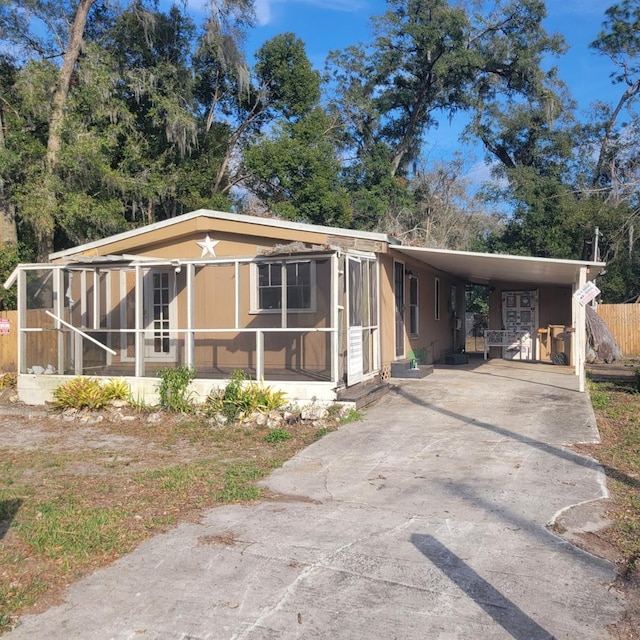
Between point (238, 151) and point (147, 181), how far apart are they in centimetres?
628

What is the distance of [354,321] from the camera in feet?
35.0

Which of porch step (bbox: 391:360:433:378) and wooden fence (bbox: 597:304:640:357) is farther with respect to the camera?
wooden fence (bbox: 597:304:640:357)

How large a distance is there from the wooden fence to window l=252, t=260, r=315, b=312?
1681 cm

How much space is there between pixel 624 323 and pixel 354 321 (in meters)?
17.4

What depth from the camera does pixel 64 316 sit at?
11797mm

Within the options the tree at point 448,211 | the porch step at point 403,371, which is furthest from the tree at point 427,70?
the porch step at point 403,371

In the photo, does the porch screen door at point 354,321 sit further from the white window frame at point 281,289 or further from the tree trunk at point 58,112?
the tree trunk at point 58,112

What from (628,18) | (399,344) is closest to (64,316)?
(399,344)

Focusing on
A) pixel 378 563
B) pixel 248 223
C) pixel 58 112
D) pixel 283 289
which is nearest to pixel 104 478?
pixel 378 563

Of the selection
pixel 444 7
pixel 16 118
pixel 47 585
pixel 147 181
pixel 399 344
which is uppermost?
pixel 444 7

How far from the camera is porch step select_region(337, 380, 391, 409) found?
9812 mm

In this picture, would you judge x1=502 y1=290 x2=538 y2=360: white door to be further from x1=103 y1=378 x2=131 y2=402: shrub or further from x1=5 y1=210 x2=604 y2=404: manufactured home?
x1=103 y1=378 x2=131 y2=402: shrub

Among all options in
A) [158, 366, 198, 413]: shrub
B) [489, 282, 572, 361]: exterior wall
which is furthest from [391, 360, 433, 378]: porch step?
[489, 282, 572, 361]: exterior wall

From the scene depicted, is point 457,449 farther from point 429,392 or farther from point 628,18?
point 628,18
